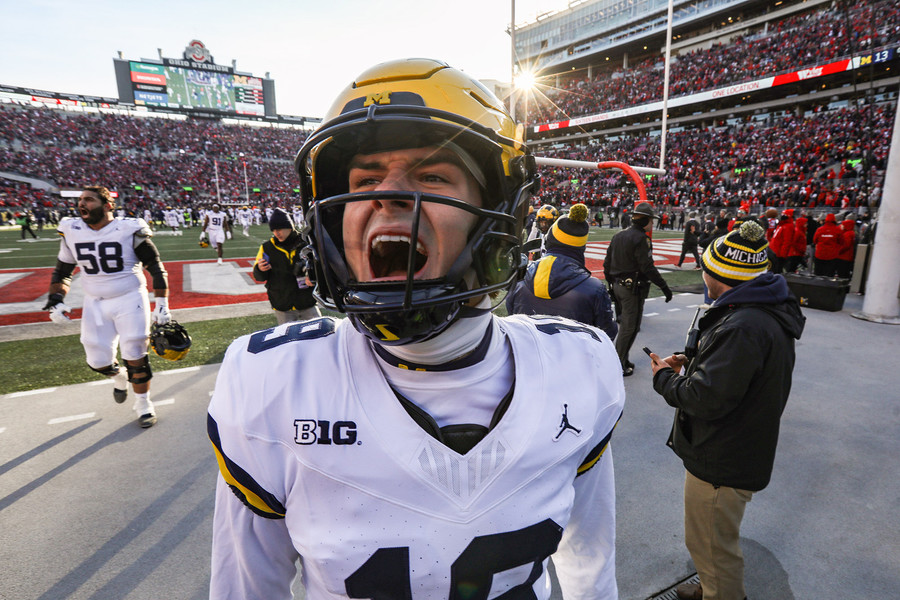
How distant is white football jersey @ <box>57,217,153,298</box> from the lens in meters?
4.40

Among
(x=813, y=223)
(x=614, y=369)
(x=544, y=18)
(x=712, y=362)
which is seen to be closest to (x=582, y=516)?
(x=614, y=369)

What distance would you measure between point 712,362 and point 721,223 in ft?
34.4

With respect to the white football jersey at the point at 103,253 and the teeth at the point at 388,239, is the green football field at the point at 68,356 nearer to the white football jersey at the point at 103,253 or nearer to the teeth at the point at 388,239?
the white football jersey at the point at 103,253

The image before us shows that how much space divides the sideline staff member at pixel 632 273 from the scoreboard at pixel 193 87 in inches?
2607

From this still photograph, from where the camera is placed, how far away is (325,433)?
1.00 metres

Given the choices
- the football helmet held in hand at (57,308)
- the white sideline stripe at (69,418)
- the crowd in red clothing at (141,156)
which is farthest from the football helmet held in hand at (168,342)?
the crowd in red clothing at (141,156)

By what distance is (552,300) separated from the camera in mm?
4027

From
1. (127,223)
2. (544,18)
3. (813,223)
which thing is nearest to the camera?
(127,223)

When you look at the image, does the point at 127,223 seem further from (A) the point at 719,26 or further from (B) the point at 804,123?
(A) the point at 719,26

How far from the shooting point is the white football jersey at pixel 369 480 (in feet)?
3.13

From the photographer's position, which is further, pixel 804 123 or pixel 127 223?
pixel 804 123

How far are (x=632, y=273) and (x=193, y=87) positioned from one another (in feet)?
220

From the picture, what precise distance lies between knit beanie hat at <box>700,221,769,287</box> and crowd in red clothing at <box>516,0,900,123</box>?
94.5 feet

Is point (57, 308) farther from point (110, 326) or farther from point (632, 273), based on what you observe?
point (632, 273)
